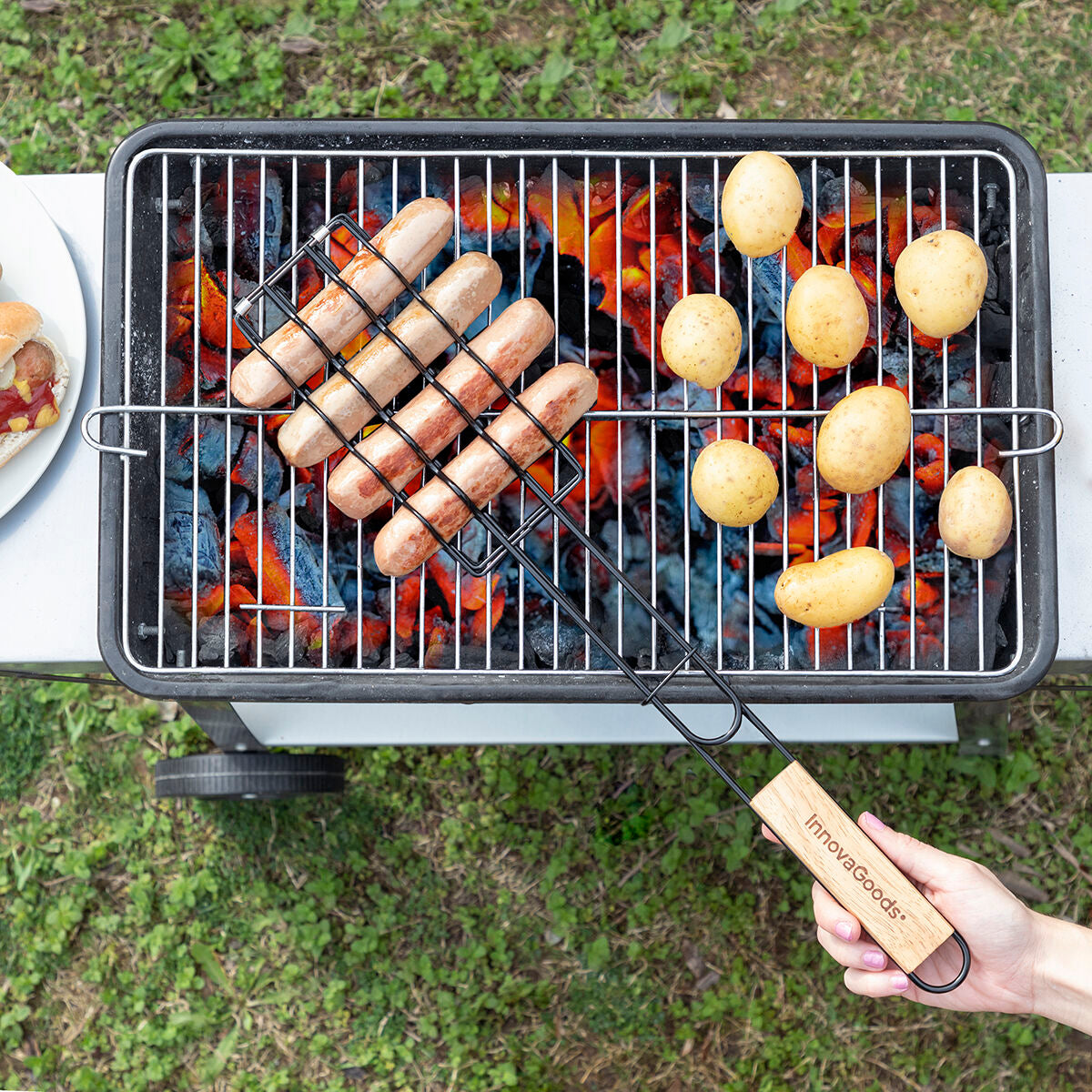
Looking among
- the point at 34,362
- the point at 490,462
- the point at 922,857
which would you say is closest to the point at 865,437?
the point at 490,462

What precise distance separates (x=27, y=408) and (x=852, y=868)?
4.95 feet

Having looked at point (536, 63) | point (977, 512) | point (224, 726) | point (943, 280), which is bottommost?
point (224, 726)

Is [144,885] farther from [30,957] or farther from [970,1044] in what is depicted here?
[970,1044]

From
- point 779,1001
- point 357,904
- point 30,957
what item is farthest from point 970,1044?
point 30,957

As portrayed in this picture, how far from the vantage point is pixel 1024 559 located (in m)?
1.69

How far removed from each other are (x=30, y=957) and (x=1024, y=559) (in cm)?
271

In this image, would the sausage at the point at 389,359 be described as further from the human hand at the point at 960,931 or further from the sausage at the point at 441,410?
the human hand at the point at 960,931

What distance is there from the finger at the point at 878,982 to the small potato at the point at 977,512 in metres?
0.71

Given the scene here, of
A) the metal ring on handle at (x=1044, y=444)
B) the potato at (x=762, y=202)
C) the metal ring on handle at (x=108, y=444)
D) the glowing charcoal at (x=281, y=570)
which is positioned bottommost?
the glowing charcoal at (x=281, y=570)

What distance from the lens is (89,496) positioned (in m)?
1.79

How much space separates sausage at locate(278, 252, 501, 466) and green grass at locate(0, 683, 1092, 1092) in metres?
1.36

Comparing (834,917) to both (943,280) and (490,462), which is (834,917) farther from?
(943,280)

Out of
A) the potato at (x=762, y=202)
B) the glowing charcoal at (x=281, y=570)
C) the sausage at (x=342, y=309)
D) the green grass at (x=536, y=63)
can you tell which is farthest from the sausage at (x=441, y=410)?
the green grass at (x=536, y=63)

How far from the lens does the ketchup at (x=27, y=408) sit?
1.68 m
